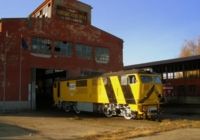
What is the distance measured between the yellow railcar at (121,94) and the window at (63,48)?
23.4ft

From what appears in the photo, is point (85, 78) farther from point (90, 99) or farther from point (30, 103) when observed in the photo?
point (30, 103)

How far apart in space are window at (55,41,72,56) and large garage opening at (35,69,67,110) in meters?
2.82

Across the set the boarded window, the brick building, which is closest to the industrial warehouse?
the brick building

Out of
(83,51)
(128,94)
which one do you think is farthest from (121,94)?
(83,51)

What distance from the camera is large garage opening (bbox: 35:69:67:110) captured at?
159 ft

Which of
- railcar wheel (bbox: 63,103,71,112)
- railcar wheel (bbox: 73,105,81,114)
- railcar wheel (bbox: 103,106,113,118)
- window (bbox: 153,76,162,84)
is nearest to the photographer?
window (bbox: 153,76,162,84)

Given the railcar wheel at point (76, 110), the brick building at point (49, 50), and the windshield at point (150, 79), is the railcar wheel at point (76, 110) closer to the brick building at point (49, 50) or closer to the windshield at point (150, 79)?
the brick building at point (49, 50)

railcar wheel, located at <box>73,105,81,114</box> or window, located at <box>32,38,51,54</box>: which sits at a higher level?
window, located at <box>32,38,51,54</box>

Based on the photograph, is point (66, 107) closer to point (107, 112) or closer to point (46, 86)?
point (107, 112)

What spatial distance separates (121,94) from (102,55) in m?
18.6

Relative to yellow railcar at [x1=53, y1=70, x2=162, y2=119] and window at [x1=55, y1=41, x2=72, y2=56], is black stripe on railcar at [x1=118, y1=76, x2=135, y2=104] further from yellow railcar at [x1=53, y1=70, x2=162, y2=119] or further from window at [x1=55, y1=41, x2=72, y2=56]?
window at [x1=55, y1=41, x2=72, y2=56]

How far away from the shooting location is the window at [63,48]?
4428 centimetres

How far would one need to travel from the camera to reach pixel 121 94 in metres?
30.1

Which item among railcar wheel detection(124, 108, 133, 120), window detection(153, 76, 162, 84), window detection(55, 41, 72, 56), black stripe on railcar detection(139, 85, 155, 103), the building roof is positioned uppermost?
window detection(55, 41, 72, 56)
